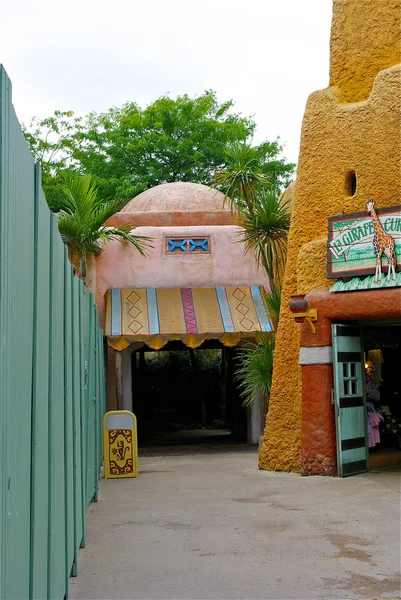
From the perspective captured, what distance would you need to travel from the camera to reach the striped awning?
49.9 feet

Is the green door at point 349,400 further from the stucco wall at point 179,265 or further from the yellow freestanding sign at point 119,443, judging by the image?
the stucco wall at point 179,265

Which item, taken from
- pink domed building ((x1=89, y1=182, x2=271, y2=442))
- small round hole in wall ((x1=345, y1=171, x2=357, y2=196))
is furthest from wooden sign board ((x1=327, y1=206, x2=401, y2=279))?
pink domed building ((x1=89, y1=182, x2=271, y2=442))

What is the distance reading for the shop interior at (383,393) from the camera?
12.8 meters

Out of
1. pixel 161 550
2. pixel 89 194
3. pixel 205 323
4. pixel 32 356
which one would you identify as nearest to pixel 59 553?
pixel 32 356

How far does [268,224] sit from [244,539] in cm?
862

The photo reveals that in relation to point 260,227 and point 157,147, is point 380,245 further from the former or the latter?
point 157,147

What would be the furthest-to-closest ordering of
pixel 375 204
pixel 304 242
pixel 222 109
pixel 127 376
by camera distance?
1. pixel 222 109
2. pixel 127 376
3. pixel 304 242
4. pixel 375 204

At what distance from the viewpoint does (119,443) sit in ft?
39.9

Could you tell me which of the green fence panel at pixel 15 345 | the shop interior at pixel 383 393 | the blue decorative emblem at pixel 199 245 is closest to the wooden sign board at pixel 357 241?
the shop interior at pixel 383 393

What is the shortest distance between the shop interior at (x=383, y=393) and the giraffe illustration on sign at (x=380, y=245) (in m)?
2.87

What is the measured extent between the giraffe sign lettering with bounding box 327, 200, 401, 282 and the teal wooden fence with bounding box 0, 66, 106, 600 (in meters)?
6.49

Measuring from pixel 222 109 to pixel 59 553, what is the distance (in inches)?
1209

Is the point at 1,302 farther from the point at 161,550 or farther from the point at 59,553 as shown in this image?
the point at 161,550

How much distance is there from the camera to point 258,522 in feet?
25.9
